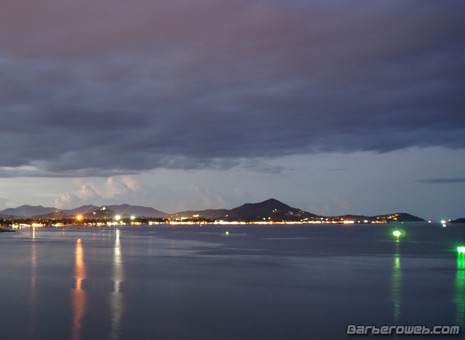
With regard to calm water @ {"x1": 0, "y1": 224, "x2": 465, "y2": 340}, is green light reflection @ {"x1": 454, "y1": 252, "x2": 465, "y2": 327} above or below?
below

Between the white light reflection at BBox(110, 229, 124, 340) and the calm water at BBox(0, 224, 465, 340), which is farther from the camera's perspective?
the calm water at BBox(0, 224, 465, 340)

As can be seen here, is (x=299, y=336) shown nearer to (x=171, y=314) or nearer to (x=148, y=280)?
(x=171, y=314)

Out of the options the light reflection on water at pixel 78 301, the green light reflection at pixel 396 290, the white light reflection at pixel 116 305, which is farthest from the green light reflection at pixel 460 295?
the light reflection on water at pixel 78 301

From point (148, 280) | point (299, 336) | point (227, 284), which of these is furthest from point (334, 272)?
point (299, 336)

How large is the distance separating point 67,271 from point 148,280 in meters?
11.7

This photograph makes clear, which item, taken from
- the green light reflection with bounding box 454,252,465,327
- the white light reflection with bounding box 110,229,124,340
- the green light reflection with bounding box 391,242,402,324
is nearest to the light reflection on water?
the white light reflection with bounding box 110,229,124,340

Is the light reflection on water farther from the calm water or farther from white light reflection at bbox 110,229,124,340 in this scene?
white light reflection at bbox 110,229,124,340

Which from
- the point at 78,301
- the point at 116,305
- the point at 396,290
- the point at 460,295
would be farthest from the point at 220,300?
the point at 460,295

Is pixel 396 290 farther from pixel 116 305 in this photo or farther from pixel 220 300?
pixel 116 305

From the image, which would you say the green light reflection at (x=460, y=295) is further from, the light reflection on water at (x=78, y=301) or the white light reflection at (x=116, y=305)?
the light reflection on water at (x=78, y=301)

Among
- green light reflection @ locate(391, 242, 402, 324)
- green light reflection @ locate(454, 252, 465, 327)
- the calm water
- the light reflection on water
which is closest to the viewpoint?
the light reflection on water

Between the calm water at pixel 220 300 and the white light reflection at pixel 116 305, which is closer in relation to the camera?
the white light reflection at pixel 116 305

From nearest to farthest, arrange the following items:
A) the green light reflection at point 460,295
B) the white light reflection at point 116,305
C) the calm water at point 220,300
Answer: the white light reflection at point 116,305
the calm water at point 220,300
the green light reflection at point 460,295

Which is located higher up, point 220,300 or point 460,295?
point 220,300
